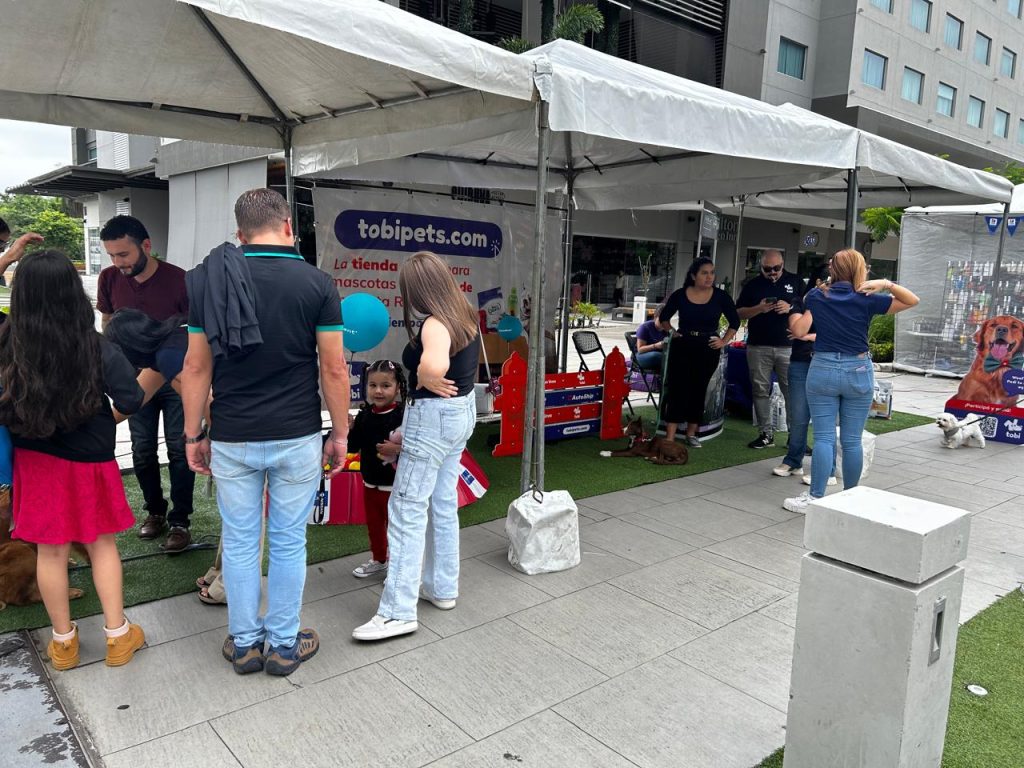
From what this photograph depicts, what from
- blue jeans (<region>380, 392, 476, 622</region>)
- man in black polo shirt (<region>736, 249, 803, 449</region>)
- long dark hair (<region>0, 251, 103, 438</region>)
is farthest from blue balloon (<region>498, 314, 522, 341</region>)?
long dark hair (<region>0, 251, 103, 438</region>)

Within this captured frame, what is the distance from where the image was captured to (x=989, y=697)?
2.93 meters

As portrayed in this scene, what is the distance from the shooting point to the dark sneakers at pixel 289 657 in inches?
115

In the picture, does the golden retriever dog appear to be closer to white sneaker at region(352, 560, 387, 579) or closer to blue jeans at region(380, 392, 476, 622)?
blue jeans at region(380, 392, 476, 622)

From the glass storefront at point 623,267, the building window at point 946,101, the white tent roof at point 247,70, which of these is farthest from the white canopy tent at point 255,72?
the building window at point 946,101

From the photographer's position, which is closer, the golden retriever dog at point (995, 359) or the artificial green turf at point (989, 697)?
the artificial green turf at point (989, 697)

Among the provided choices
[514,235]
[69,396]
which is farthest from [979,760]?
[514,235]

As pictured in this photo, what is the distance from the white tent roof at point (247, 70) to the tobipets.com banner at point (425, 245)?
124 centimetres

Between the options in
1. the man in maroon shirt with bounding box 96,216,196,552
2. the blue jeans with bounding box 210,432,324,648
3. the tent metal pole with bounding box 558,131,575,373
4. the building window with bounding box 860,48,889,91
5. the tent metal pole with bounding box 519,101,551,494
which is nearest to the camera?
the blue jeans with bounding box 210,432,324,648

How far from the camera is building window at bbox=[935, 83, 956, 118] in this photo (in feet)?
94.4

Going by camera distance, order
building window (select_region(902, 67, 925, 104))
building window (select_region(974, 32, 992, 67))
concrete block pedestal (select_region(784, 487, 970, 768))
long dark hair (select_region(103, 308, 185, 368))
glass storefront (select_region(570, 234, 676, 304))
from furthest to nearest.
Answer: building window (select_region(974, 32, 992, 67)) < glass storefront (select_region(570, 234, 676, 304)) < building window (select_region(902, 67, 925, 104)) < long dark hair (select_region(103, 308, 185, 368)) < concrete block pedestal (select_region(784, 487, 970, 768))

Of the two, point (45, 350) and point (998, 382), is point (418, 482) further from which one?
point (998, 382)

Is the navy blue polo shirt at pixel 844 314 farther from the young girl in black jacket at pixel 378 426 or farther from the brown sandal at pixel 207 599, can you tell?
the brown sandal at pixel 207 599

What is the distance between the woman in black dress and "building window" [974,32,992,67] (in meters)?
31.8

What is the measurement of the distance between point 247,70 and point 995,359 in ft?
25.4
